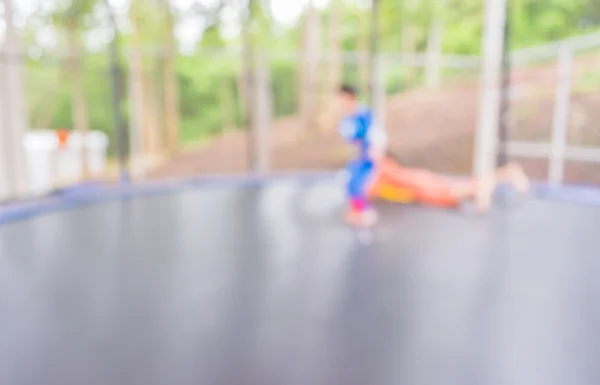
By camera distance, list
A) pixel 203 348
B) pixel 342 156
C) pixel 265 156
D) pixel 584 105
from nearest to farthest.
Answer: pixel 203 348 → pixel 584 105 → pixel 265 156 → pixel 342 156

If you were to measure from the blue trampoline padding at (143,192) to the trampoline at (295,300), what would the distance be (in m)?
0.08

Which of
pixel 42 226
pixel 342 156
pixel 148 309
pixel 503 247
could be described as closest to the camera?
pixel 148 309

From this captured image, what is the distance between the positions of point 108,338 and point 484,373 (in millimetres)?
1094

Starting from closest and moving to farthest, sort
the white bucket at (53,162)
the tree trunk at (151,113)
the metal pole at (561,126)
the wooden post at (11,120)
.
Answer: the wooden post at (11,120) → the metal pole at (561,126) → the white bucket at (53,162) → the tree trunk at (151,113)

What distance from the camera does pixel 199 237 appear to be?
3121 mm

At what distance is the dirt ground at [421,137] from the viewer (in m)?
5.62

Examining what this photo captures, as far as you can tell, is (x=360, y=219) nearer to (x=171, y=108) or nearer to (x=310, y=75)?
Answer: (x=310, y=75)

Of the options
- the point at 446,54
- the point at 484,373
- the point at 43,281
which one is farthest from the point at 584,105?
the point at 43,281

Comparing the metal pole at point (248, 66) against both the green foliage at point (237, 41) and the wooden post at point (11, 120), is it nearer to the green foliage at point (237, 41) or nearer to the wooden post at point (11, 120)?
the green foliage at point (237, 41)

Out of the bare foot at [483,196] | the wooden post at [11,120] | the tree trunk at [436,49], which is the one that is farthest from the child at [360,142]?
the tree trunk at [436,49]

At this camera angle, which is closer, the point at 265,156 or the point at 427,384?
the point at 427,384

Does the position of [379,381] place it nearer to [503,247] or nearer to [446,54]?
[503,247]

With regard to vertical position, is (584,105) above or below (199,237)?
above

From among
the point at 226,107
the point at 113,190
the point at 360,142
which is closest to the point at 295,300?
the point at 360,142
